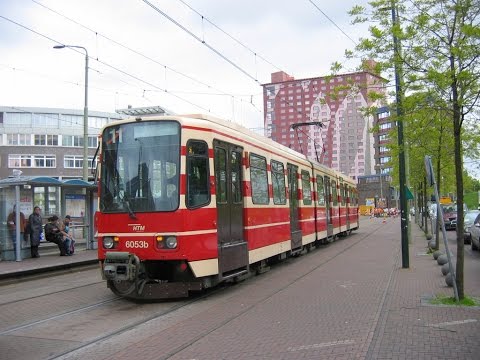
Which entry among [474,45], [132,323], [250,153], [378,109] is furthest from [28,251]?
[474,45]

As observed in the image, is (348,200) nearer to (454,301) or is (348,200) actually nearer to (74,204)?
(74,204)

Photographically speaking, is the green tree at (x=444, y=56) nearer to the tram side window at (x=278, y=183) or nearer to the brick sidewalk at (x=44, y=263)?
the tram side window at (x=278, y=183)

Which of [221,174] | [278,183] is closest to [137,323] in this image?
[221,174]

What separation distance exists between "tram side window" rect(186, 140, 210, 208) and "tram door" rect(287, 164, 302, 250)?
20.1 feet

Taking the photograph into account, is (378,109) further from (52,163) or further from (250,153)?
(52,163)

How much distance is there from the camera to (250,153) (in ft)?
39.2

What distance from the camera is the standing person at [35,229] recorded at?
1642 centimetres

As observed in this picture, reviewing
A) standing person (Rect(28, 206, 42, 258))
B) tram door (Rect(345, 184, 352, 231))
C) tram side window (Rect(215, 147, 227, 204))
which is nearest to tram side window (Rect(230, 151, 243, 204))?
tram side window (Rect(215, 147, 227, 204))

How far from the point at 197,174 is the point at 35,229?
357 inches

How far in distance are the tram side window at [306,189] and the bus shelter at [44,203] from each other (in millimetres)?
7348

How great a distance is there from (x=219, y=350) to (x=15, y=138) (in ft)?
269

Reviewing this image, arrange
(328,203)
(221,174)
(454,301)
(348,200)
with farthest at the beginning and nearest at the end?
(348,200), (328,203), (221,174), (454,301)

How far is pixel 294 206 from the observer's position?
629 inches

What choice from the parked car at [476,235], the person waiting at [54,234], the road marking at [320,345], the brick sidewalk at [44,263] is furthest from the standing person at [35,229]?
the parked car at [476,235]
